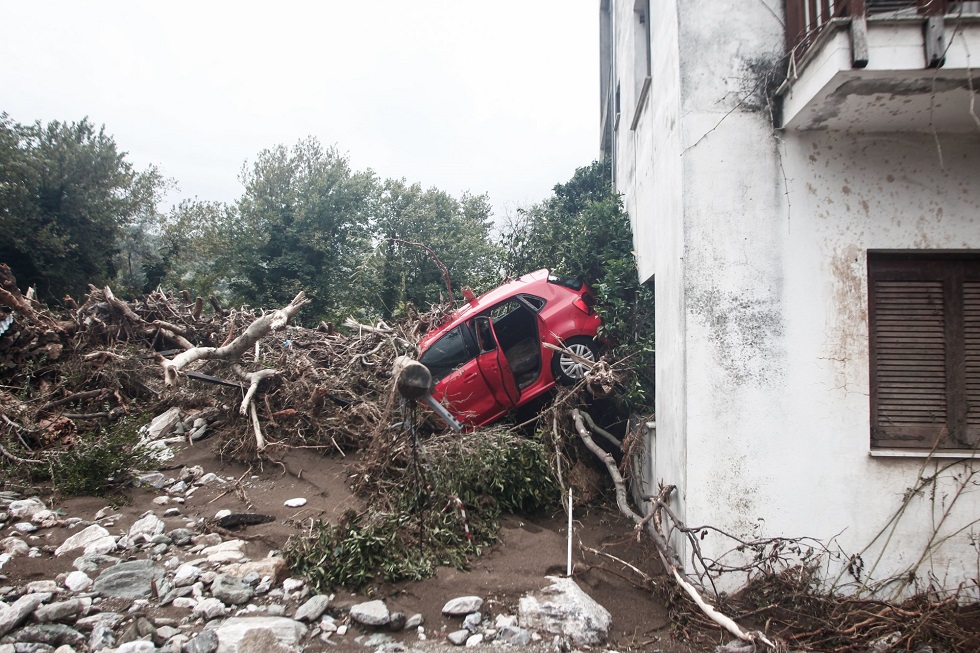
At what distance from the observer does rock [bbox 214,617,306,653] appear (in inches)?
165

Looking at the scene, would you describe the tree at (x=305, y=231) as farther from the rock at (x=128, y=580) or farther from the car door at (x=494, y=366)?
the rock at (x=128, y=580)

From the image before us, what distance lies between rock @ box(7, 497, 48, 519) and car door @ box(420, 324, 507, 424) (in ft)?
14.2

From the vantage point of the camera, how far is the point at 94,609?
A: 458 cm

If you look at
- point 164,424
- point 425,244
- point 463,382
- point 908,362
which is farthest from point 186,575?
point 425,244

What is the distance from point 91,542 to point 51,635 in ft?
5.13

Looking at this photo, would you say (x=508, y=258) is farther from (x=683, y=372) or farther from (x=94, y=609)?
(x=94, y=609)

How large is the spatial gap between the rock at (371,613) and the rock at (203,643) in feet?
3.13

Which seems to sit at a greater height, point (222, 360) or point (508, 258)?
point (508, 258)

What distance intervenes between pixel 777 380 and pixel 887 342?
0.94 metres

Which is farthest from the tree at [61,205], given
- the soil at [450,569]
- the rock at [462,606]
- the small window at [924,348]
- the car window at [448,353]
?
the small window at [924,348]

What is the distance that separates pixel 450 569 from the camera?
209 inches

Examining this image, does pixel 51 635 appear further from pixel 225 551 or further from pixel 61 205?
pixel 61 205

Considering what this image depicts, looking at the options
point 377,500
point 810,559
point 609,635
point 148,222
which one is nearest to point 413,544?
point 377,500

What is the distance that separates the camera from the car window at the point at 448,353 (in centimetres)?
809
